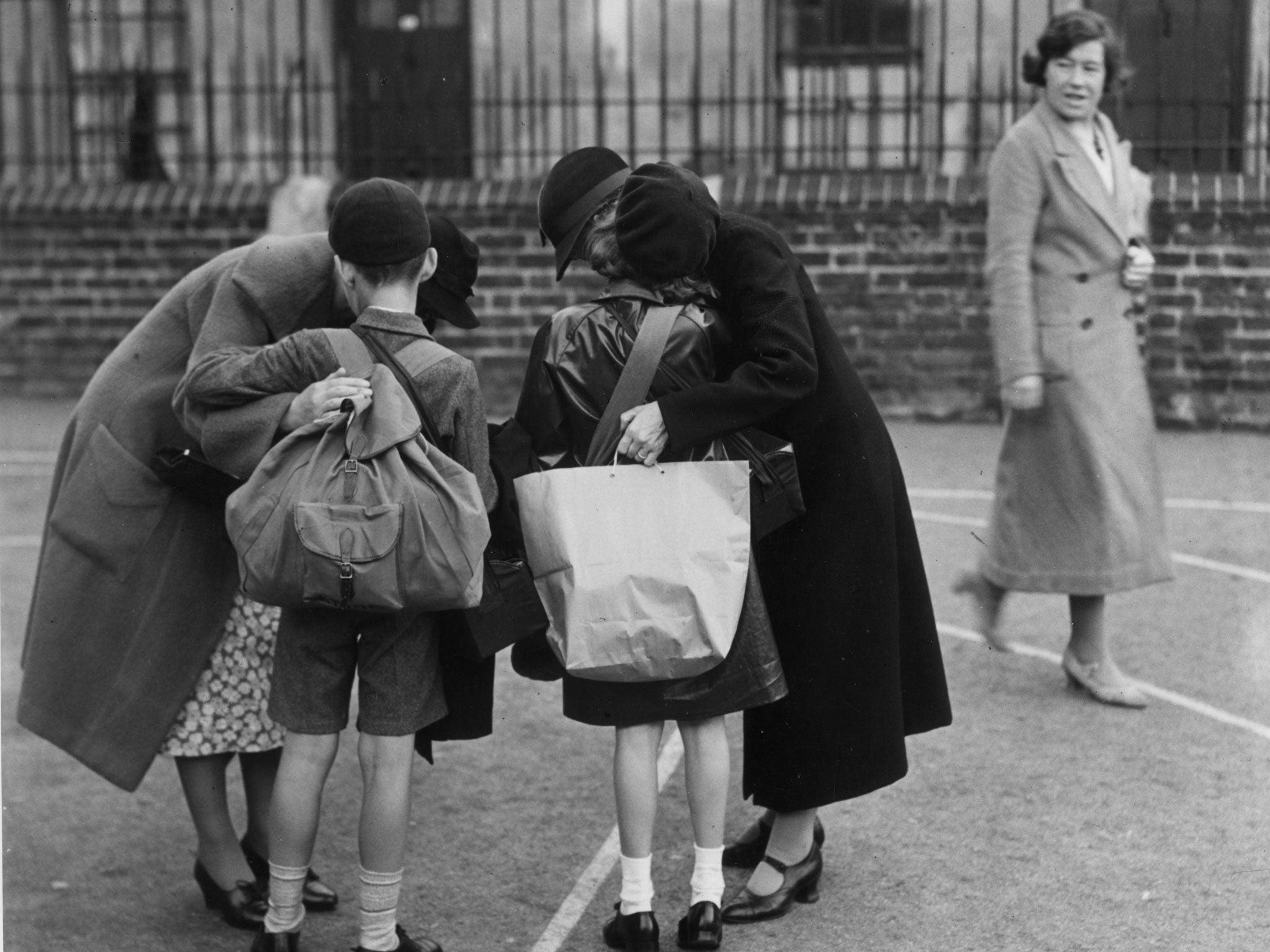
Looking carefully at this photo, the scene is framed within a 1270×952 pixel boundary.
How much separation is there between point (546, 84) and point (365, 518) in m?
8.70

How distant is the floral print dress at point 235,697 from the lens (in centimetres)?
396

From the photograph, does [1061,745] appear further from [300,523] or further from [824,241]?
[824,241]

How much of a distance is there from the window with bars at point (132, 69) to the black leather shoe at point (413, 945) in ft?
39.1

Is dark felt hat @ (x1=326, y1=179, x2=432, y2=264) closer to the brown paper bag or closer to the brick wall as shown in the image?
the brown paper bag

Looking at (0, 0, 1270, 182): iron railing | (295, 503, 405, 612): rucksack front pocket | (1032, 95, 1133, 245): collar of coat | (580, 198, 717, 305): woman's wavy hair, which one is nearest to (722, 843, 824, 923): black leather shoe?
(295, 503, 405, 612): rucksack front pocket

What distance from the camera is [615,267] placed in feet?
11.9

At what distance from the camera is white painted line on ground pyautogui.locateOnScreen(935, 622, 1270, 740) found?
5262 mm

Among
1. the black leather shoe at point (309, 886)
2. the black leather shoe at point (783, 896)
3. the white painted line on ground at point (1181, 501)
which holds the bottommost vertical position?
the black leather shoe at point (309, 886)

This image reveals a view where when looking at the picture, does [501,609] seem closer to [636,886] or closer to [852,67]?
[636,886]

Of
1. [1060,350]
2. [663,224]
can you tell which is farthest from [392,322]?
[1060,350]

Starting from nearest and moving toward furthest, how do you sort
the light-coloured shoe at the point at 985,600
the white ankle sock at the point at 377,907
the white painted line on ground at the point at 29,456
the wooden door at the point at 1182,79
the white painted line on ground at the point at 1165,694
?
the white ankle sock at the point at 377,907 → the white painted line on ground at the point at 1165,694 → the light-coloured shoe at the point at 985,600 → the white painted line on ground at the point at 29,456 → the wooden door at the point at 1182,79

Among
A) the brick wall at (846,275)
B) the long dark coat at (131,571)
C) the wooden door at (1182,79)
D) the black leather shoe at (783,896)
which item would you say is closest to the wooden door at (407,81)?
the brick wall at (846,275)

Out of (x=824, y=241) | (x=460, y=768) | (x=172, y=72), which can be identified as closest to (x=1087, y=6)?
(x=824, y=241)

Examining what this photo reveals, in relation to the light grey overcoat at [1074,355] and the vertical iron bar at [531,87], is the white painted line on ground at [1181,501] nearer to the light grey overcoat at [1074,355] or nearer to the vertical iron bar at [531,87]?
the light grey overcoat at [1074,355]
